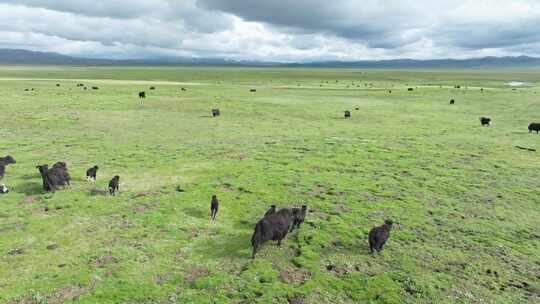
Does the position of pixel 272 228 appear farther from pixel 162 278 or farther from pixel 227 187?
pixel 227 187

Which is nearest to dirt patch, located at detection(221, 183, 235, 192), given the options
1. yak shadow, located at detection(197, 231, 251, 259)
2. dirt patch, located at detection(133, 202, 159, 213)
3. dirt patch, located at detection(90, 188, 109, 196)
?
dirt patch, located at detection(133, 202, 159, 213)

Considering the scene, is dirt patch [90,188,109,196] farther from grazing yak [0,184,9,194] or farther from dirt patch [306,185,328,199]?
dirt patch [306,185,328,199]

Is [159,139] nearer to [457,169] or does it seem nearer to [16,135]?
[16,135]

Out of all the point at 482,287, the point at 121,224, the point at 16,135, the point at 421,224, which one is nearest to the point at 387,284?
the point at 482,287

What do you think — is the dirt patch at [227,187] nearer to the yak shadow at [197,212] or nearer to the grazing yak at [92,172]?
the yak shadow at [197,212]

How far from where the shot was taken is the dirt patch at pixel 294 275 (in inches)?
440

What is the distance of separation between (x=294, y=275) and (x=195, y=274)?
10.5 ft

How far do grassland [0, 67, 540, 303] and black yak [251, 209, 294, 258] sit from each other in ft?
1.69

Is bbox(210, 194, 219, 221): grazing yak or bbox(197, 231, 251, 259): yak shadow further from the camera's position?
bbox(210, 194, 219, 221): grazing yak

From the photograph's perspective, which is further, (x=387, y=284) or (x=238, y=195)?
(x=238, y=195)

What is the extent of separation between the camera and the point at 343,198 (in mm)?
18250

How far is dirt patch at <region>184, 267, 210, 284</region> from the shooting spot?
36.3ft

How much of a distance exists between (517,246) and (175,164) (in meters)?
19.0

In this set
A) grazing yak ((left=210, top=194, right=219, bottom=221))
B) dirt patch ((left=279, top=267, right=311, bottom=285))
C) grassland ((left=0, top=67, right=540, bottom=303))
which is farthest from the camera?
grazing yak ((left=210, top=194, right=219, bottom=221))
